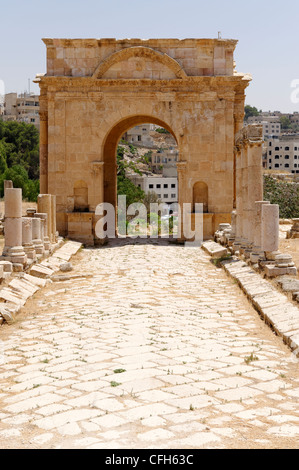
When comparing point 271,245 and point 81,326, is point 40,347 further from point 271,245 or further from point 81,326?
point 271,245

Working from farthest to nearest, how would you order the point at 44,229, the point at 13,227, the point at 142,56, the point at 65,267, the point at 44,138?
the point at 44,138 < the point at 142,56 < the point at 44,229 < the point at 65,267 < the point at 13,227

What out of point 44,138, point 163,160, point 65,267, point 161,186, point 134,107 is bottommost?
point 65,267

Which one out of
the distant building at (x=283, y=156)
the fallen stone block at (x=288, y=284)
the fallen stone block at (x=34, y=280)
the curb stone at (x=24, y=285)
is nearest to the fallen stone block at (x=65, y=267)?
the curb stone at (x=24, y=285)

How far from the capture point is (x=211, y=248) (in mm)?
17844

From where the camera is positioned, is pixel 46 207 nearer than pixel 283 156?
Yes

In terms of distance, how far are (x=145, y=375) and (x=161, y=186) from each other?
69.8 meters

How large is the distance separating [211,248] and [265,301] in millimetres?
8500

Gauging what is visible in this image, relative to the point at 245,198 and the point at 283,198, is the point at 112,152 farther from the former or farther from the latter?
the point at 283,198

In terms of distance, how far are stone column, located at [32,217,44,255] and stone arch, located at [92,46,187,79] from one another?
22.7 ft

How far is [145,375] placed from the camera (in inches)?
240

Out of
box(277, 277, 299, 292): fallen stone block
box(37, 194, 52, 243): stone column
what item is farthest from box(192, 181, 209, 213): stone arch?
box(277, 277, 299, 292): fallen stone block

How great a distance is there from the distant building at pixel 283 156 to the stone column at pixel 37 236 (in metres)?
81.3

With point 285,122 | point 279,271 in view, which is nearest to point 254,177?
point 279,271

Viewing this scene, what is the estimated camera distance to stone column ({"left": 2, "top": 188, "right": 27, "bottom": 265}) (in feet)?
41.4
